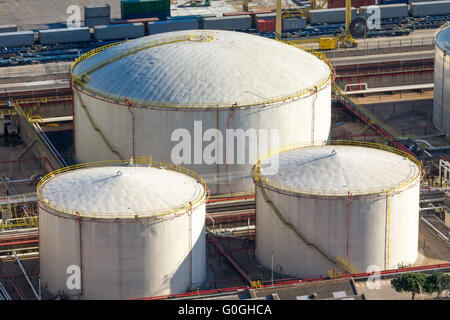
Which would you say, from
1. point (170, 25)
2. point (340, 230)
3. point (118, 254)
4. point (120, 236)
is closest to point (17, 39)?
point (170, 25)

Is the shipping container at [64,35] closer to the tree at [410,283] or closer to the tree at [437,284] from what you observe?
the tree at [410,283]

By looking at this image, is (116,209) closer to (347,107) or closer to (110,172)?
(110,172)

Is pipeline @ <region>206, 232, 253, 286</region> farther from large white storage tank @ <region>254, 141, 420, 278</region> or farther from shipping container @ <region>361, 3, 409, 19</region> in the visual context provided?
shipping container @ <region>361, 3, 409, 19</region>

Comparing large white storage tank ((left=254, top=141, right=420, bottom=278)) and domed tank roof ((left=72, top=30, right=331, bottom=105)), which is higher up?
domed tank roof ((left=72, top=30, right=331, bottom=105))

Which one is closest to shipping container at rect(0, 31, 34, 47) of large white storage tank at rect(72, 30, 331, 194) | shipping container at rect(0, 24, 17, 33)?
shipping container at rect(0, 24, 17, 33)

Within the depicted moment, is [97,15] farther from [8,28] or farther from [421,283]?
[421,283]

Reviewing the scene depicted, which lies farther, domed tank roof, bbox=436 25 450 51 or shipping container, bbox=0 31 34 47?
shipping container, bbox=0 31 34 47

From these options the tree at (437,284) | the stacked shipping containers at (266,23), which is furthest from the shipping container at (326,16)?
the tree at (437,284)
